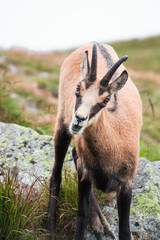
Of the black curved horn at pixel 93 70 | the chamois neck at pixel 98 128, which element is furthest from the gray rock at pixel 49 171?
the black curved horn at pixel 93 70

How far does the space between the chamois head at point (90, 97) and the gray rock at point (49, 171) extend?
123cm

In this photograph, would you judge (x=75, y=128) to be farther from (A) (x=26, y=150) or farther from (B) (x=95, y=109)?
(A) (x=26, y=150)

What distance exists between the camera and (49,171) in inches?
226

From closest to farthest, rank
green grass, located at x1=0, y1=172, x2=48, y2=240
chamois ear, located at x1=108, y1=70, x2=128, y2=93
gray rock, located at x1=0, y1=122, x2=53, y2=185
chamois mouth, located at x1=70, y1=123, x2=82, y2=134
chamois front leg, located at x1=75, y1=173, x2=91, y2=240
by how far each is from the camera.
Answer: chamois mouth, located at x1=70, y1=123, x2=82, y2=134 < chamois ear, located at x1=108, y1=70, x2=128, y2=93 < green grass, located at x1=0, y1=172, x2=48, y2=240 < chamois front leg, located at x1=75, y1=173, x2=91, y2=240 < gray rock, located at x1=0, y1=122, x2=53, y2=185

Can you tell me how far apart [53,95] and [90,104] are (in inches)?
361

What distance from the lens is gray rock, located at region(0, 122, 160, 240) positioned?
15.5ft

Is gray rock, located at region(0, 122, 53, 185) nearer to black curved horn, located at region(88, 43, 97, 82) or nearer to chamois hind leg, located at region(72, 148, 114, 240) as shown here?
chamois hind leg, located at region(72, 148, 114, 240)

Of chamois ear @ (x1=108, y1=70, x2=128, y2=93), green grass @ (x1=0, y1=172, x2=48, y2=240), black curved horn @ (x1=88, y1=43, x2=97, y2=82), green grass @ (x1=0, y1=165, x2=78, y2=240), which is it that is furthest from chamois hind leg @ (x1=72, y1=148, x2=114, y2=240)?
black curved horn @ (x1=88, y1=43, x2=97, y2=82)

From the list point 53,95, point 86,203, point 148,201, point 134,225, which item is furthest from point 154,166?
point 53,95

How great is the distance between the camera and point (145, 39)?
4831 cm

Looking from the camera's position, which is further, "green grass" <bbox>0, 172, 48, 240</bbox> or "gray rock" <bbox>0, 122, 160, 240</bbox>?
"gray rock" <bbox>0, 122, 160, 240</bbox>

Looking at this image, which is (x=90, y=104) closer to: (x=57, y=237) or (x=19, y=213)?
(x=19, y=213)

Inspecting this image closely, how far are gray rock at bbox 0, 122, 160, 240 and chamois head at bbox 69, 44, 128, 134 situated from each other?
123cm

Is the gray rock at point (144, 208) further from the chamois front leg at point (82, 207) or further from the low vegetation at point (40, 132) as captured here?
the low vegetation at point (40, 132)
